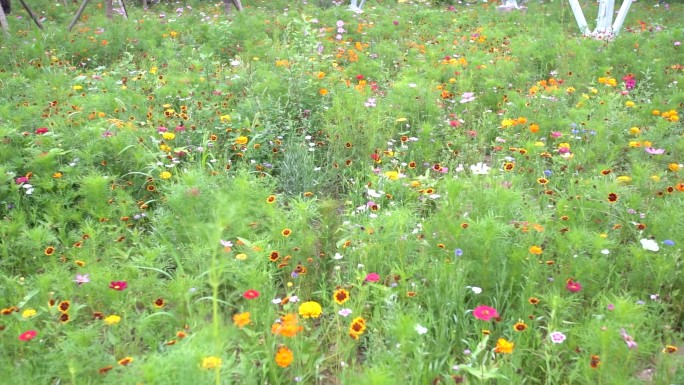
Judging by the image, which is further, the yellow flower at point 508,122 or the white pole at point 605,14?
the white pole at point 605,14

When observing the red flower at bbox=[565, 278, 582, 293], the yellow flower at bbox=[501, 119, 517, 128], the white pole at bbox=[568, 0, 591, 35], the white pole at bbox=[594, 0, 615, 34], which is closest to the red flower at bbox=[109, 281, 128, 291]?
the red flower at bbox=[565, 278, 582, 293]

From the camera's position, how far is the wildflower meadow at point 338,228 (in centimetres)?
211

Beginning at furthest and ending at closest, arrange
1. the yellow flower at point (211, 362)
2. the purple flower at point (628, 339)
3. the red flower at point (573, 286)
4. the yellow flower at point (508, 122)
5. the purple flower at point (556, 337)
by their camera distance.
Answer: the yellow flower at point (508, 122) → the red flower at point (573, 286) → the purple flower at point (556, 337) → the purple flower at point (628, 339) → the yellow flower at point (211, 362)

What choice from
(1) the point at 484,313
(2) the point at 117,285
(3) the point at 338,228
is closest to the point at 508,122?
(3) the point at 338,228

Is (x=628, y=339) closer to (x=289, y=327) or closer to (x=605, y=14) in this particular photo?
(x=289, y=327)

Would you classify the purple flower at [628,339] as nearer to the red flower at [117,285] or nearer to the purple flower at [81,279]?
the red flower at [117,285]

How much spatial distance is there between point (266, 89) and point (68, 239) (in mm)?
2028

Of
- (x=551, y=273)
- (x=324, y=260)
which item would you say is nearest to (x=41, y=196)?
(x=324, y=260)

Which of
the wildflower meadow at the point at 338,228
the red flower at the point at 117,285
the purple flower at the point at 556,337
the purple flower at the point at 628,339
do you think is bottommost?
the wildflower meadow at the point at 338,228

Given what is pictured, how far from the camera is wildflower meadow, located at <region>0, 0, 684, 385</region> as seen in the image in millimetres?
2111

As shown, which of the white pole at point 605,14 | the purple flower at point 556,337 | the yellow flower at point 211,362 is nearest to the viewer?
the yellow flower at point 211,362

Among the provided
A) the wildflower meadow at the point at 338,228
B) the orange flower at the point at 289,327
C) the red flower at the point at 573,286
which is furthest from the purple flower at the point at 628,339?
the orange flower at the point at 289,327

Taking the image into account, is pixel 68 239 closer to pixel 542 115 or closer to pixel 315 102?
pixel 315 102

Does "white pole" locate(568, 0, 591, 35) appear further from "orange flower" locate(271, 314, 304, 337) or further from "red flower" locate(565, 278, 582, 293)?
"orange flower" locate(271, 314, 304, 337)
